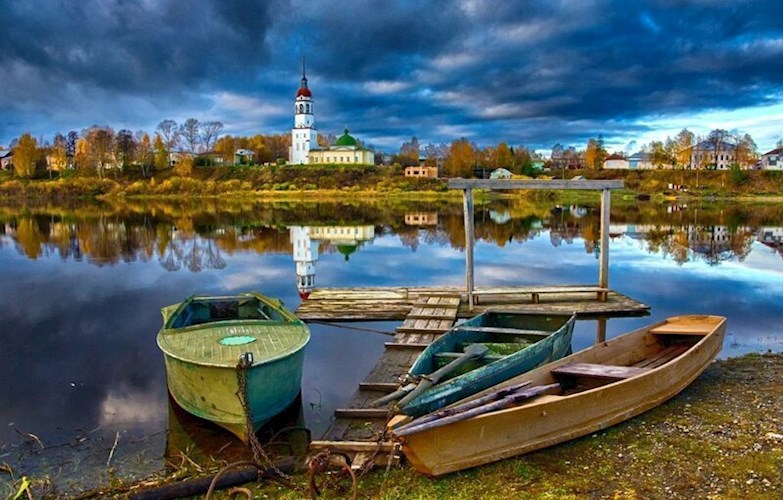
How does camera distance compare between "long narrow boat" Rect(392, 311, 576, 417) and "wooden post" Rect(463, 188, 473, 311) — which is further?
"wooden post" Rect(463, 188, 473, 311)

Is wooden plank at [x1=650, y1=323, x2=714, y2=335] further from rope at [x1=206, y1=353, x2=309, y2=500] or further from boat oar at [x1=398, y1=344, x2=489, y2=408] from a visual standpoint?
rope at [x1=206, y1=353, x2=309, y2=500]

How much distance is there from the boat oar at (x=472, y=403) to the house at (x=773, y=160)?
14755cm

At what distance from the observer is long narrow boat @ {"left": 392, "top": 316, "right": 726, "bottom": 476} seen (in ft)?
21.0

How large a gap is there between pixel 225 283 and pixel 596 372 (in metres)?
18.2

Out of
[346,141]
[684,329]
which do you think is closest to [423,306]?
[684,329]

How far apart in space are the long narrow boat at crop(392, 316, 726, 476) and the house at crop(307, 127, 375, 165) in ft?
389

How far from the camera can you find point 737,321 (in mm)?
16078

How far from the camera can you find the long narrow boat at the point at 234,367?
8195mm

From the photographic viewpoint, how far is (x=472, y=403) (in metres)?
6.82

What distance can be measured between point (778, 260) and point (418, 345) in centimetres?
2476

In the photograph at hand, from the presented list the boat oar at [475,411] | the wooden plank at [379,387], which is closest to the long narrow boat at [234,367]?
the wooden plank at [379,387]

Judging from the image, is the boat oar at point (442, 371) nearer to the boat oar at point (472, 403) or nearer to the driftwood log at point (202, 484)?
the boat oar at point (472, 403)

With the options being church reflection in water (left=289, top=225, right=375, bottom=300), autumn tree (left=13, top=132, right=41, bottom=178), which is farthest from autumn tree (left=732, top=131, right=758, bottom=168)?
autumn tree (left=13, top=132, right=41, bottom=178)

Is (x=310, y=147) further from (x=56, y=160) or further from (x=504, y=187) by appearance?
(x=504, y=187)
